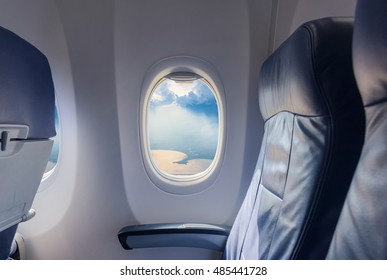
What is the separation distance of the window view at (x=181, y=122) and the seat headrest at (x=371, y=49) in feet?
3.74

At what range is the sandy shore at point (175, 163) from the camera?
1619 mm

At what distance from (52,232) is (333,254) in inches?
64.2

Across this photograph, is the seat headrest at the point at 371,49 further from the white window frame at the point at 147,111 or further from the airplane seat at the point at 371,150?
the white window frame at the point at 147,111

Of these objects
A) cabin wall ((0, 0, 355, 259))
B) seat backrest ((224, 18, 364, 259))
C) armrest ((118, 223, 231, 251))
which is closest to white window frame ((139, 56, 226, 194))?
cabin wall ((0, 0, 355, 259))

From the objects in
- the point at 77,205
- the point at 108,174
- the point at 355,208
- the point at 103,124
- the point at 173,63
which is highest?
the point at 173,63

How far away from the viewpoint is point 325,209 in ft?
2.08

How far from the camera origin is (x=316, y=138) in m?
0.64

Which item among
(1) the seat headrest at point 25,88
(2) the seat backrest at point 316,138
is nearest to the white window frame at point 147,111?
(1) the seat headrest at point 25,88

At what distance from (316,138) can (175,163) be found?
3.56 ft

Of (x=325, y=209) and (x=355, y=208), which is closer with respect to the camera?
(x=355, y=208)

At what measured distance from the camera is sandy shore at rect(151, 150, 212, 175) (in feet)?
5.31

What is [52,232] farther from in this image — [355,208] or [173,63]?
[355,208]

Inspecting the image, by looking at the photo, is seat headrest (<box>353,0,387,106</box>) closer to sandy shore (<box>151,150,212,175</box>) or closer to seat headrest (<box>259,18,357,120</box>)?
seat headrest (<box>259,18,357,120</box>)

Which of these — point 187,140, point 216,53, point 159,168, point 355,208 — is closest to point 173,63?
point 216,53
